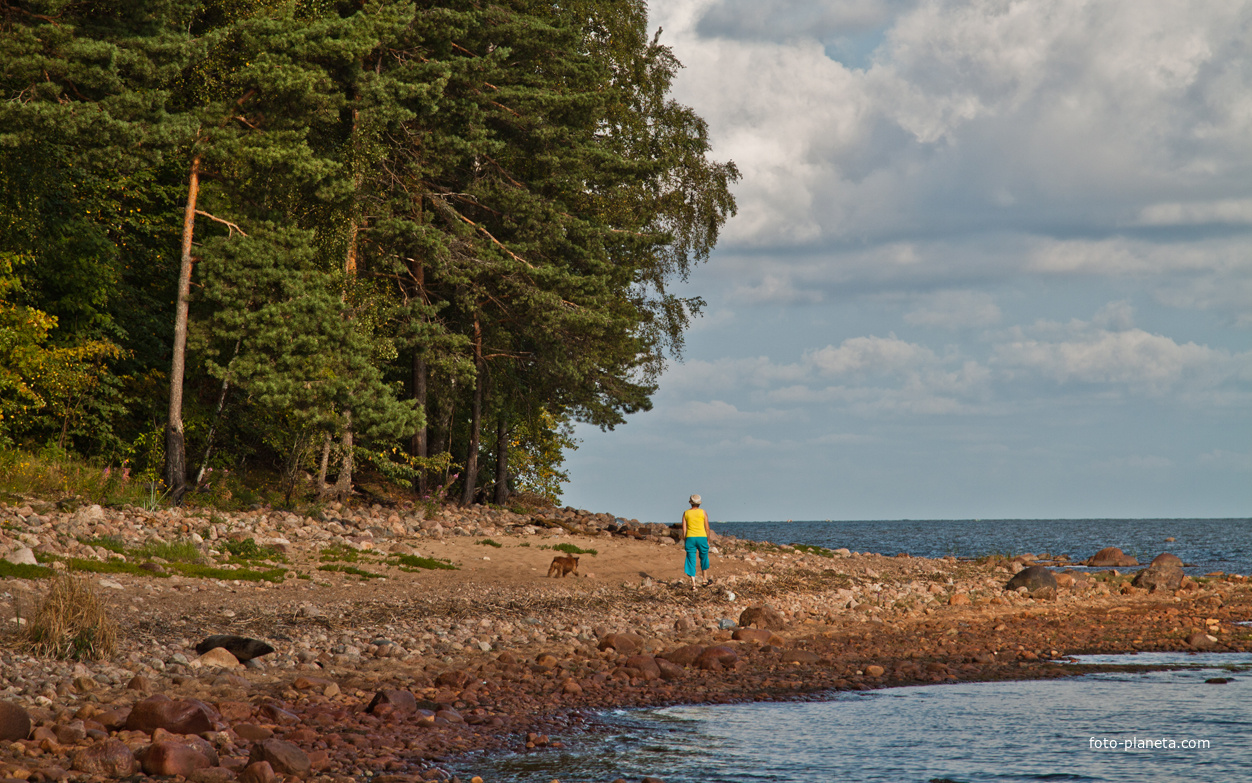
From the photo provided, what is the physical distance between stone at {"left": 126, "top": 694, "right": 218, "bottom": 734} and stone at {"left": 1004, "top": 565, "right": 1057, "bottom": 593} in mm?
20621

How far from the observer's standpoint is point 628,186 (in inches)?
1334

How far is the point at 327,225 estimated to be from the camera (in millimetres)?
25906

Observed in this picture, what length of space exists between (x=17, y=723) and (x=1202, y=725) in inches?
464

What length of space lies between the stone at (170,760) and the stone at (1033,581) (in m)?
21.1

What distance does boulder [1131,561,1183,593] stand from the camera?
2605cm

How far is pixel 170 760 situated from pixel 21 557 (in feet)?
28.6

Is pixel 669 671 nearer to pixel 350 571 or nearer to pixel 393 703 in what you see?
pixel 393 703

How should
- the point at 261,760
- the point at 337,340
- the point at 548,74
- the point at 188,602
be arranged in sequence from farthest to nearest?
the point at 548,74 → the point at 337,340 → the point at 188,602 → the point at 261,760

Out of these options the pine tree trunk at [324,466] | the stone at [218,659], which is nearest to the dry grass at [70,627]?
the stone at [218,659]

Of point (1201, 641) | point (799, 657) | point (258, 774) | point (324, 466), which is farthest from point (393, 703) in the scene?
point (324, 466)

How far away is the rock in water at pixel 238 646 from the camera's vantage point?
1127 cm

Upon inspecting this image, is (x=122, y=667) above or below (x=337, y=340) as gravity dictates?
below

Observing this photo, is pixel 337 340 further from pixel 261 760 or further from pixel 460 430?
pixel 261 760

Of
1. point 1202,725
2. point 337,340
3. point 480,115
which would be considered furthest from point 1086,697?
point 480,115
